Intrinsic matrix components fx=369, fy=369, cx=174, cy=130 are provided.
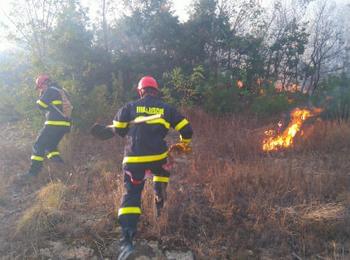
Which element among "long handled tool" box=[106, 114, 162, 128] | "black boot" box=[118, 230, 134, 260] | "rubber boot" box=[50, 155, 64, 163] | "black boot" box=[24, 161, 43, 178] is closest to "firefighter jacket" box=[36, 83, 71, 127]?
"rubber boot" box=[50, 155, 64, 163]

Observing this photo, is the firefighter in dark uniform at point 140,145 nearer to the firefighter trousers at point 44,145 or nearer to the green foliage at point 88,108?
the firefighter trousers at point 44,145

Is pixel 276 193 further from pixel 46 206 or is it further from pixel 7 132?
pixel 7 132

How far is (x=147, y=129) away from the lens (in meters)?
4.58

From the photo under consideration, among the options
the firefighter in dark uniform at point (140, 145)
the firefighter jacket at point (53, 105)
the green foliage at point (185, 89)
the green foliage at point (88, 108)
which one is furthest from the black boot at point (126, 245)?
the green foliage at point (185, 89)

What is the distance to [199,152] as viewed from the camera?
7523mm

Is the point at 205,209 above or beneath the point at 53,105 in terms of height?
beneath

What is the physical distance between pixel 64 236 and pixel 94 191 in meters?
1.16

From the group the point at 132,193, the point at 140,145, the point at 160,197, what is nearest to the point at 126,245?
the point at 132,193

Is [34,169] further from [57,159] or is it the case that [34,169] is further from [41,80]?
[41,80]

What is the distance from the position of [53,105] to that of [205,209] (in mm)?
3692

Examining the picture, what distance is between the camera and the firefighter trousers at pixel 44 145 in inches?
272

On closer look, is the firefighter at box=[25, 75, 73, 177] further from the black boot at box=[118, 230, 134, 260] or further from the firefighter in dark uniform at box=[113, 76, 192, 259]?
the black boot at box=[118, 230, 134, 260]

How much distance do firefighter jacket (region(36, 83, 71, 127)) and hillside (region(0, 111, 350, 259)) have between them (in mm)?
897

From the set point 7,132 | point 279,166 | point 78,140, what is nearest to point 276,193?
point 279,166
